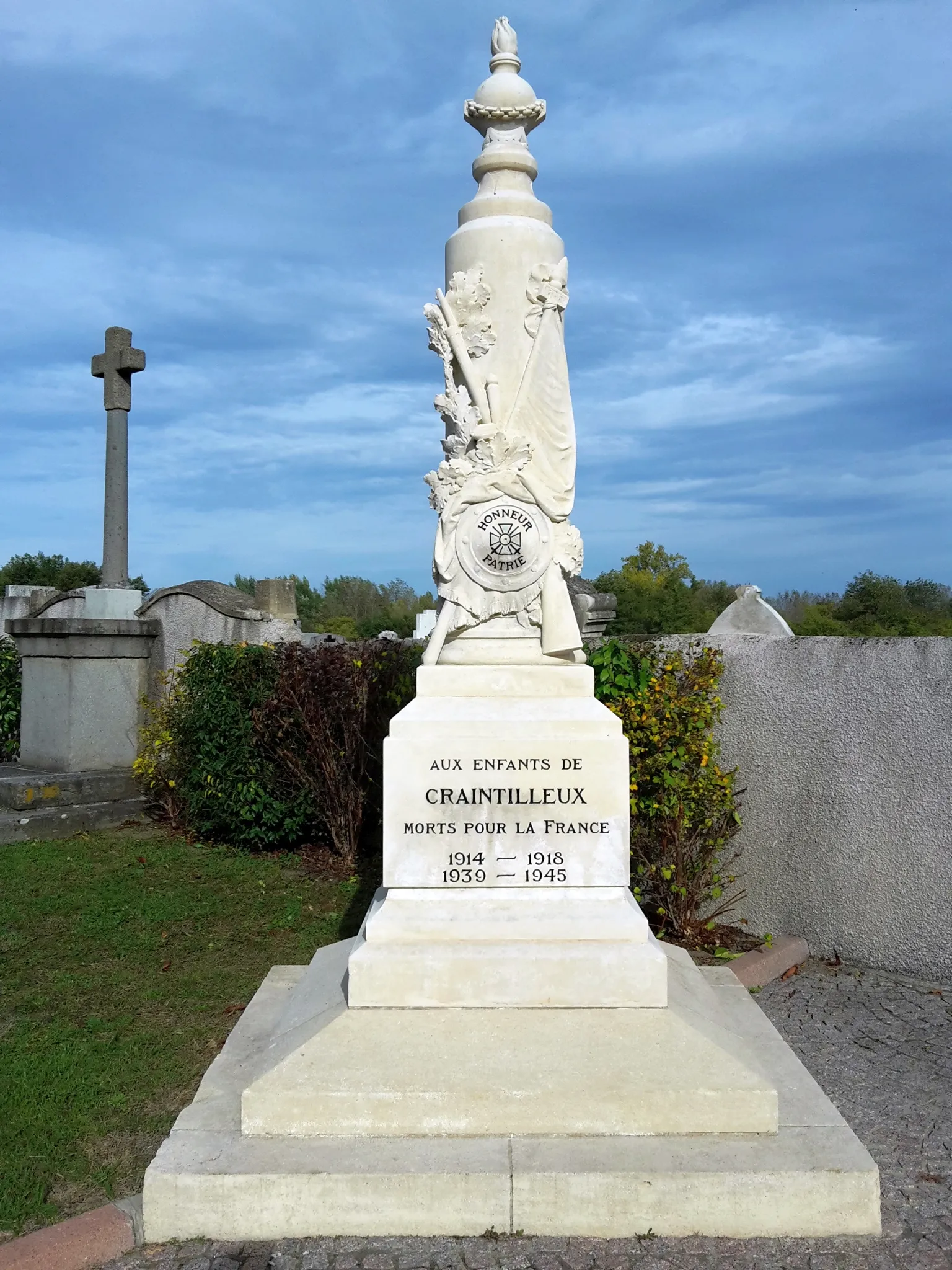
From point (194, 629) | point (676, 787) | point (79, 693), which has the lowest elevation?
point (676, 787)

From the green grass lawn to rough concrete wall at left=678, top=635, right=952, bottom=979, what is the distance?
2478 mm

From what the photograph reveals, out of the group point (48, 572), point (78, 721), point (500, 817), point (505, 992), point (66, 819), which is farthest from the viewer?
point (48, 572)

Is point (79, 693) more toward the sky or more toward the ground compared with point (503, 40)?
more toward the ground

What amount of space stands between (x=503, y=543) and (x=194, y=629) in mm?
6075

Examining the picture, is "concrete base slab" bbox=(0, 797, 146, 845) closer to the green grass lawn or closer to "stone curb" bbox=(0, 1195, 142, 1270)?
the green grass lawn

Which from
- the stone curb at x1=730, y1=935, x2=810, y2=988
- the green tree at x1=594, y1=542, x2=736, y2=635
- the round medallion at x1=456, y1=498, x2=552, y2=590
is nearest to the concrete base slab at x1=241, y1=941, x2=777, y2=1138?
the round medallion at x1=456, y1=498, x2=552, y2=590

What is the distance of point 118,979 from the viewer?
504 cm

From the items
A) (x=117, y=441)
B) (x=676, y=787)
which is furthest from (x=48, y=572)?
(x=676, y=787)

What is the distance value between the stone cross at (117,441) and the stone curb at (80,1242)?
8480mm

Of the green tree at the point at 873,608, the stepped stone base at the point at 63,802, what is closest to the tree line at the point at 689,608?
the green tree at the point at 873,608

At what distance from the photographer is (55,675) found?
9.05 metres

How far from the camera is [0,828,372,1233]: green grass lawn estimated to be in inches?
132

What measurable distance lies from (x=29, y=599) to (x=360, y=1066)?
537 inches

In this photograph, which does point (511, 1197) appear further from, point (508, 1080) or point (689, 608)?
point (689, 608)
